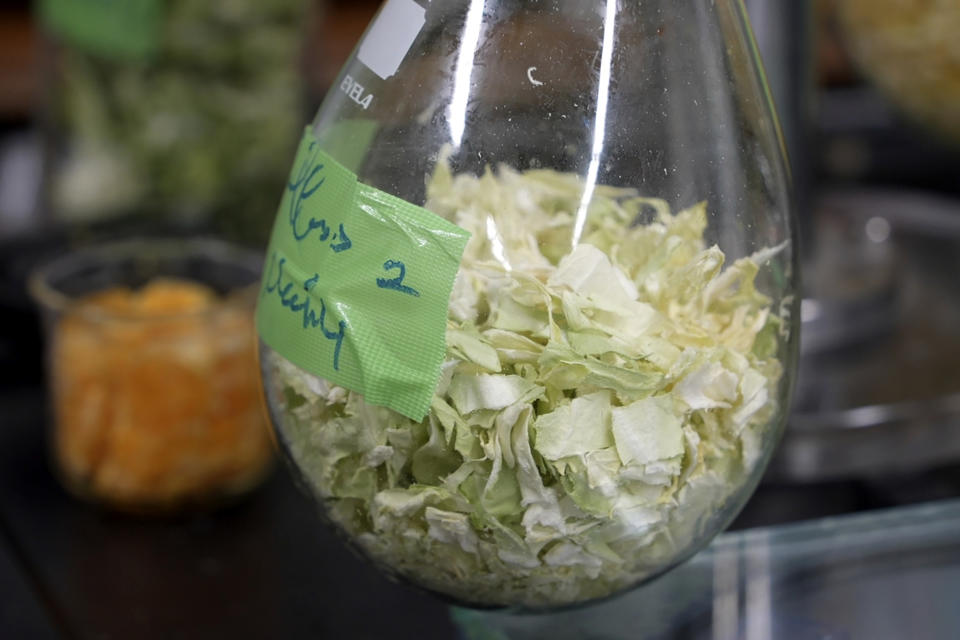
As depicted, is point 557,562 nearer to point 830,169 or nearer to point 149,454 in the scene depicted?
point 149,454

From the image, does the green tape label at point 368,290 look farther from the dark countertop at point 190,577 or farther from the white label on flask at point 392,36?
the dark countertop at point 190,577

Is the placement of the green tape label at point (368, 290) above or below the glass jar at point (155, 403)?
above

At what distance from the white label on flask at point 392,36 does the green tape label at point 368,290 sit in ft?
0.14

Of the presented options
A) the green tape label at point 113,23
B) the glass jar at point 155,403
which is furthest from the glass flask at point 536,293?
the green tape label at point 113,23

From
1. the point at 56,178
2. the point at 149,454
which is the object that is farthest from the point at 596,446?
the point at 56,178

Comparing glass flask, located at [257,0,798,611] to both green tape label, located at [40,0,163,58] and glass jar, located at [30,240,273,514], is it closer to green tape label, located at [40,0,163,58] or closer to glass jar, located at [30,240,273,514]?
glass jar, located at [30,240,273,514]

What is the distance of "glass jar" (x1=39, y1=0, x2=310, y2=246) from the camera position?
0.90m

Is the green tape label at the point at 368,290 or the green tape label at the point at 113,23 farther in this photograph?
the green tape label at the point at 113,23

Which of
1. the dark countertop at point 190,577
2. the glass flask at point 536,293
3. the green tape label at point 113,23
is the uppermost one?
the glass flask at point 536,293

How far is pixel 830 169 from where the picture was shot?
3.77 feet

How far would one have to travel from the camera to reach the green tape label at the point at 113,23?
84 centimetres

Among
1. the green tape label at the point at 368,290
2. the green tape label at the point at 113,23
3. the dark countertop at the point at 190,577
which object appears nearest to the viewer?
the green tape label at the point at 368,290

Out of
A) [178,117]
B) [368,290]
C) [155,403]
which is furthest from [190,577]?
[178,117]

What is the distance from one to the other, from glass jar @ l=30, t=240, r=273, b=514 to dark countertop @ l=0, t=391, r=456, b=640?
0.8 inches
